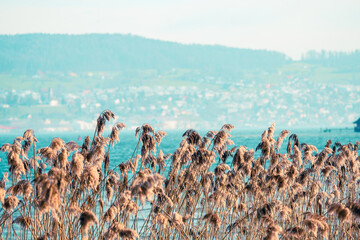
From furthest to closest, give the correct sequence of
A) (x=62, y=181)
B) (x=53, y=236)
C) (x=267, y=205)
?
1. (x=53, y=236)
2. (x=267, y=205)
3. (x=62, y=181)

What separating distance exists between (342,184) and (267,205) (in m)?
3.36

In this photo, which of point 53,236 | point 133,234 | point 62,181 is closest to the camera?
point 62,181

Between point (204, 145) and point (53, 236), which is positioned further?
point (204, 145)

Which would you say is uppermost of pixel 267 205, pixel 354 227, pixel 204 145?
pixel 204 145

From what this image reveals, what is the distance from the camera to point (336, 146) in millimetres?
9492

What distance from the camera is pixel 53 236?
650cm

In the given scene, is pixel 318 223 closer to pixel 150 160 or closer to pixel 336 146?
pixel 150 160

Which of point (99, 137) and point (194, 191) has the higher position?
point (99, 137)

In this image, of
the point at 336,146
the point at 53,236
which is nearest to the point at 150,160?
the point at 53,236

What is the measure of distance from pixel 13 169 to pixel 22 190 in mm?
239

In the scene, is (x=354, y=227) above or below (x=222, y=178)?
below

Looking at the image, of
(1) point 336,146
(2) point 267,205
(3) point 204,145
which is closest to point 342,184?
(1) point 336,146

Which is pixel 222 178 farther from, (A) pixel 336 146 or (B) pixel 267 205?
(A) pixel 336 146

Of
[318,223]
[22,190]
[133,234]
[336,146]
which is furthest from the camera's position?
[336,146]
